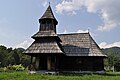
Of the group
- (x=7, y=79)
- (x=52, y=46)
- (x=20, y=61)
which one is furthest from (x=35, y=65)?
(x=20, y=61)

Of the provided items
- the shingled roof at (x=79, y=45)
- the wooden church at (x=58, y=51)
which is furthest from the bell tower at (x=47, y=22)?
the shingled roof at (x=79, y=45)

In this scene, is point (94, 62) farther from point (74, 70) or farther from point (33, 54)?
point (33, 54)

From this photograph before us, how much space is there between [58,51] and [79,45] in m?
7.43

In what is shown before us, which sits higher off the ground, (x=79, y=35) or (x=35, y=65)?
(x=79, y=35)

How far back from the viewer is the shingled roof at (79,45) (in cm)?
3344

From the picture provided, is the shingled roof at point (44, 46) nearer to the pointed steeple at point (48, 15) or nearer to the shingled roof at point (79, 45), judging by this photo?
the pointed steeple at point (48, 15)

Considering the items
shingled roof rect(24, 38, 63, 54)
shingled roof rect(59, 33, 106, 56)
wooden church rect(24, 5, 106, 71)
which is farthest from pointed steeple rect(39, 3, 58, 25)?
shingled roof rect(59, 33, 106, 56)

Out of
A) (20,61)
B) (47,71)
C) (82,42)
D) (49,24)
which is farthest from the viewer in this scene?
(20,61)

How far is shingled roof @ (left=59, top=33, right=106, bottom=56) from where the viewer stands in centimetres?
3344

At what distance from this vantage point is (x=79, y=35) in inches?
1487

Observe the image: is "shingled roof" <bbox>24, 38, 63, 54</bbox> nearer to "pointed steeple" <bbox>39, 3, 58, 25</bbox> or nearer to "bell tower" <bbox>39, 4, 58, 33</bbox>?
"bell tower" <bbox>39, 4, 58, 33</bbox>

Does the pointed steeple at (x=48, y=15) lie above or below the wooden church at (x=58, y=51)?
above

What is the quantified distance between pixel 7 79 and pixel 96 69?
18.0 m

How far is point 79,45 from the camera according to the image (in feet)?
116
